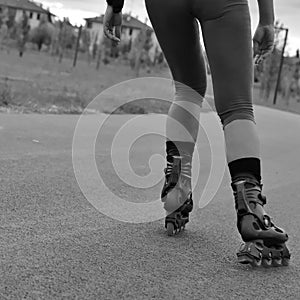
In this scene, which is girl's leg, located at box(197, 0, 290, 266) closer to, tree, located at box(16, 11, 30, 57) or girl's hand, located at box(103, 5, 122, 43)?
girl's hand, located at box(103, 5, 122, 43)

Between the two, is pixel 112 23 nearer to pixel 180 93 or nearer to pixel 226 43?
pixel 180 93

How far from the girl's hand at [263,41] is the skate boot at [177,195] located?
55 centimetres

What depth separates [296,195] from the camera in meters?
3.91

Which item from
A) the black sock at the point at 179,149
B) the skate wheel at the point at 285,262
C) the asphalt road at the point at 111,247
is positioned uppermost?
the black sock at the point at 179,149

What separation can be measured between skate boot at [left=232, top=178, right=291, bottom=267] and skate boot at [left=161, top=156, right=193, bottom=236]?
0.37 m

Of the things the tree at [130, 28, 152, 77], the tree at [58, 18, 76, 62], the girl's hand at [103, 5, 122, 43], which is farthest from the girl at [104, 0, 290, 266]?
the tree at [58, 18, 76, 62]

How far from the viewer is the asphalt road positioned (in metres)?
1.76

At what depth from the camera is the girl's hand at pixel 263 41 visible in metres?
2.32

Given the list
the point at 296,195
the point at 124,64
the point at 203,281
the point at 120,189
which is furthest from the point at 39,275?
the point at 124,64

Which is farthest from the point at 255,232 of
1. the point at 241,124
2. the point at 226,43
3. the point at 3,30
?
the point at 3,30

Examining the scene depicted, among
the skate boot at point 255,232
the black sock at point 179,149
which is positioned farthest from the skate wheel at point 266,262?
the black sock at point 179,149

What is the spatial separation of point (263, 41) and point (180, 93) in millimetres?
448

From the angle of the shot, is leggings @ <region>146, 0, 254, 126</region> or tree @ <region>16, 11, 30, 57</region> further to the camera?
tree @ <region>16, 11, 30, 57</region>

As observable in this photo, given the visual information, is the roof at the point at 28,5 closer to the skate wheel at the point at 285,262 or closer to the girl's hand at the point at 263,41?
the girl's hand at the point at 263,41
